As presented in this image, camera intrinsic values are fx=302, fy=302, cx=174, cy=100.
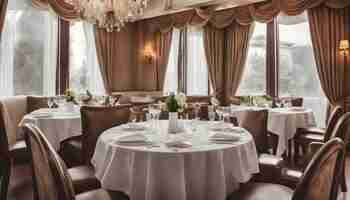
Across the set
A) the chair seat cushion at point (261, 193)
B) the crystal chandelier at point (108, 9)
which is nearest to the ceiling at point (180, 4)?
the crystal chandelier at point (108, 9)

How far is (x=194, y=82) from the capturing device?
8180mm

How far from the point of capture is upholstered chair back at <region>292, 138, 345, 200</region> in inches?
49.8

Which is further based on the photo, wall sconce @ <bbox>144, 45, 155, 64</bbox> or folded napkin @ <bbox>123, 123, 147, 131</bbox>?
wall sconce @ <bbox>144, 45, 155, 64</bbox>

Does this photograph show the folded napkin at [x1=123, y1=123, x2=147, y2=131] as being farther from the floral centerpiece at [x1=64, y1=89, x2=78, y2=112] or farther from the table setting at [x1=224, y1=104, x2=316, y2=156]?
the table setting at [x1=224, y1=104, x2=316, y2=156]

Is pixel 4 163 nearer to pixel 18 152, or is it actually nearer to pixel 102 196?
pixel 18 152

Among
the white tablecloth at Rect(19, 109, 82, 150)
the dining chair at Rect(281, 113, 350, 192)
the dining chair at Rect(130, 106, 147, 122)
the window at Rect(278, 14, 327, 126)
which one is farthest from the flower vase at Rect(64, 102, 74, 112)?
the window at Rect(278, 14, 327, 126)

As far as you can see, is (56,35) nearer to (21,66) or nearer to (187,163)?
(21,66)

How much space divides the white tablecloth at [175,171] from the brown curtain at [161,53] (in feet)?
20.7

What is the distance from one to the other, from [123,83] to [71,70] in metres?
1.60

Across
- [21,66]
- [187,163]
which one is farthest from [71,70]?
[187,163]

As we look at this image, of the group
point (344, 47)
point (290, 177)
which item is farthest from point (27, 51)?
point (344, 47)

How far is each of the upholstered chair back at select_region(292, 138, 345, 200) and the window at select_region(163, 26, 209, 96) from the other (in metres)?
6.65

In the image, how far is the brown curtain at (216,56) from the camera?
7598 mm

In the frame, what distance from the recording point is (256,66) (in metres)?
7.33
